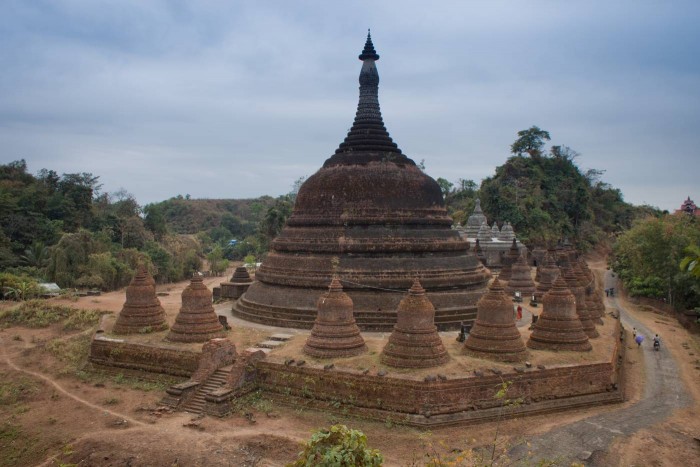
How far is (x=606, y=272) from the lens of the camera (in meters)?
54.4

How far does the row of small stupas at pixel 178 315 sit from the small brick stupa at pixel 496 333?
869 cm

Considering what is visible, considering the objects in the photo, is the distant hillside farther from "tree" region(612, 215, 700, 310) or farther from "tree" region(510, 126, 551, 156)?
"tree" region(612, 215, 700, 310)

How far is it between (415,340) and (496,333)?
250 cm

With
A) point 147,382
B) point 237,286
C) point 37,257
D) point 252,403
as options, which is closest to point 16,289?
point 37,257

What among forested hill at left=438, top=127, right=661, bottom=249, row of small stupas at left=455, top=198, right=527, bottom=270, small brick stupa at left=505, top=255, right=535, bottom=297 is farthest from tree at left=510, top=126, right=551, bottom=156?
small brick stupa at left=505, top=255, right=535, bottom=297

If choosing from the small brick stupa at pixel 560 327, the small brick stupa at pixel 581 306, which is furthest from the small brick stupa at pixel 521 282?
the small brick stupa at pixel 560 327

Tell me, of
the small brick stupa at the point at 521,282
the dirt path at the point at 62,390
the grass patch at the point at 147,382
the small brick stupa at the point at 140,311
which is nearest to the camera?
the dirt path at the point at 62,390

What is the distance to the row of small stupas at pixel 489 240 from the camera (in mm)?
42250

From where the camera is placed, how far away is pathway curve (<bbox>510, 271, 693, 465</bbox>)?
13125 mm

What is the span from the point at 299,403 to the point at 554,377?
7.22 metres

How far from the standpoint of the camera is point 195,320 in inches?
736

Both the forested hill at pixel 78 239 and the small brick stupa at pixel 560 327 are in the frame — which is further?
the forested hill at pixel 78 239

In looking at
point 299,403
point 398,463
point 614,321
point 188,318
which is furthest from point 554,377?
point 188,318

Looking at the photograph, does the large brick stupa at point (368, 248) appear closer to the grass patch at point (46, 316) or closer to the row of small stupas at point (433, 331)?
the row of small stupas at point (433, 331)
